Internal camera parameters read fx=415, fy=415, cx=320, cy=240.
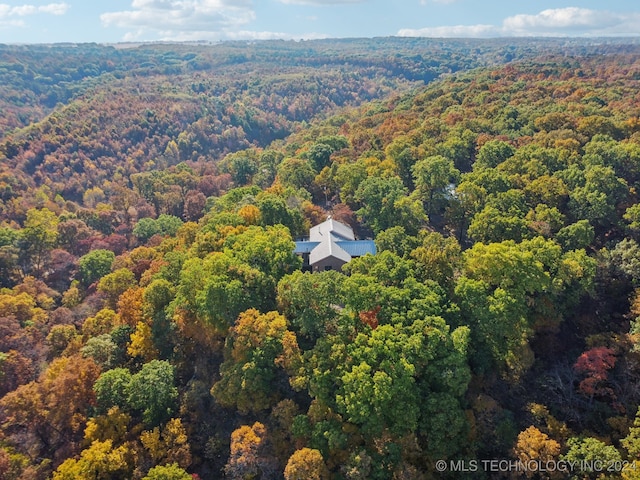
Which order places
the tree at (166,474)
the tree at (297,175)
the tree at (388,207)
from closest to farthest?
the tree at (166,474), the tree at (388,207), the tree at (297,175)

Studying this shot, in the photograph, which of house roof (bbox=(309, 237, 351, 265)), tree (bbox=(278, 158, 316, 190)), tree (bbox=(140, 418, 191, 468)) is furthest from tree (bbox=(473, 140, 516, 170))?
tree (bbox=(140, 418, 191, 468))

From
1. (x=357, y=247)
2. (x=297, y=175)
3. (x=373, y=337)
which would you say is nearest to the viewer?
(x=373, y=337)

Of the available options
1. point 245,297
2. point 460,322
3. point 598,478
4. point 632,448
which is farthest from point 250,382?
point 632,448

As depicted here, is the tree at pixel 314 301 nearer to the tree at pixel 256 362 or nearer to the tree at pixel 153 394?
the tree at pixel 256 362

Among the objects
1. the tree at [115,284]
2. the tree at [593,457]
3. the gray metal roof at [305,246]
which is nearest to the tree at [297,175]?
the gray metal roof at [305,246]

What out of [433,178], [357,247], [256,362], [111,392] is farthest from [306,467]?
[433,178]

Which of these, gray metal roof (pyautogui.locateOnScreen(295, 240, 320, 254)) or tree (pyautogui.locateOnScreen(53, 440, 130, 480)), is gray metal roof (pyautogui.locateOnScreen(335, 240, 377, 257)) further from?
tree (pyautogui.locateOnScreen(53, 440, 130, 480))

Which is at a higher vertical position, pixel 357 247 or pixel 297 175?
pixel 297 175

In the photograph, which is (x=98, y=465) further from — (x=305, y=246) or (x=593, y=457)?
(x=593, y=457)
